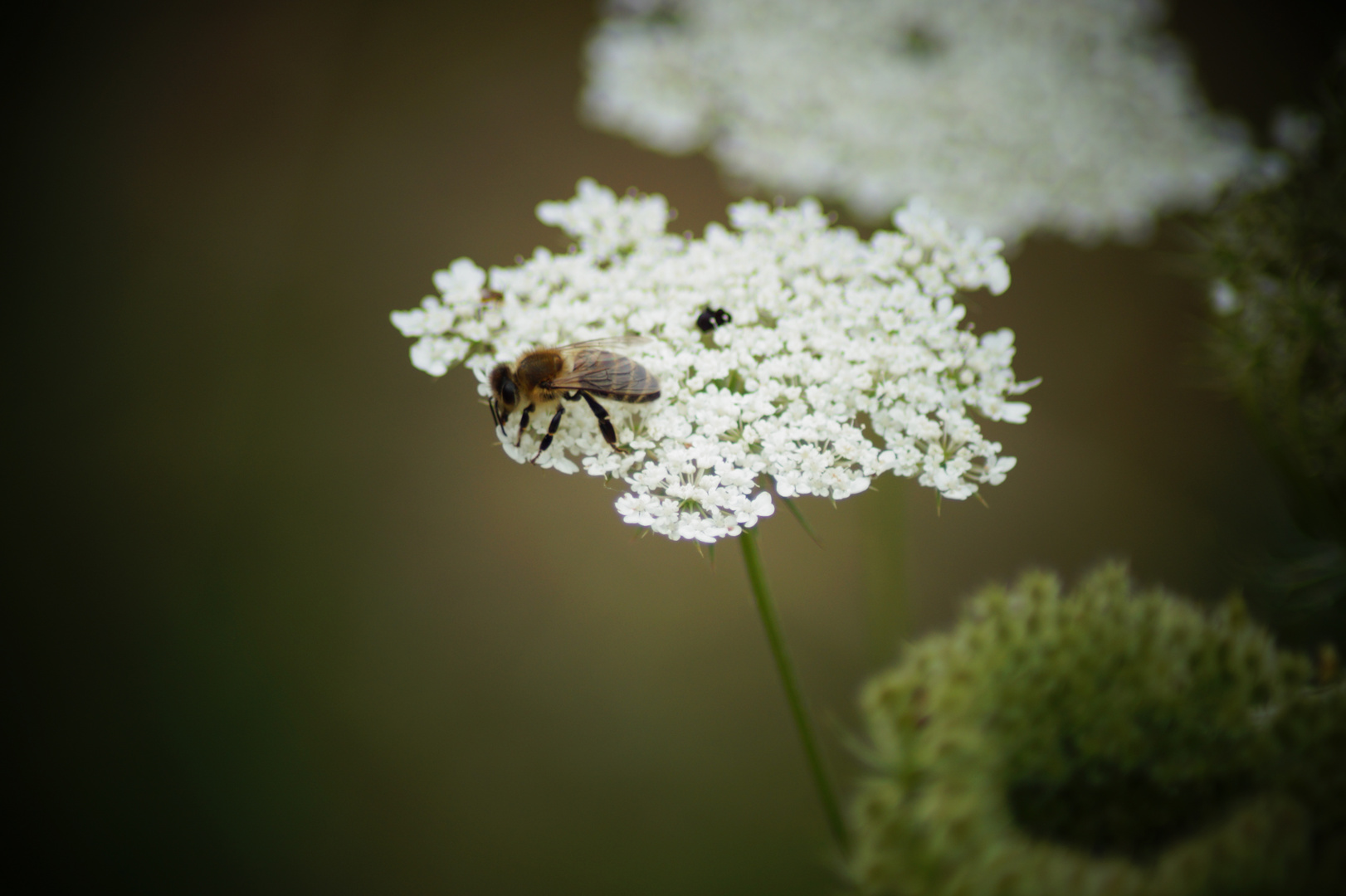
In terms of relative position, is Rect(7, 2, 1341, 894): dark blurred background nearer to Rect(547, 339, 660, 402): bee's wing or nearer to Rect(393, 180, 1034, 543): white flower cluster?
Rect(393, 180, 1034, 543): white flower cluster

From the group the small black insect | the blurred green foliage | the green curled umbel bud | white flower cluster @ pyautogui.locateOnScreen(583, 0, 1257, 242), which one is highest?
white flower cluster @ pyautogui.locateOnScreen(583, 0, 1257, 242)

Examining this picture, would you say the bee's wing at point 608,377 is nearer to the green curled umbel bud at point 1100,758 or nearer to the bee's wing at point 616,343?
the bee's wing at point 616,343

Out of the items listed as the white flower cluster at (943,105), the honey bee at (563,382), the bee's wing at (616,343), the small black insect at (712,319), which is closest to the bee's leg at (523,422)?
the honey bee at (563,382)

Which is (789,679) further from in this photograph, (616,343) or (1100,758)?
(616,343)

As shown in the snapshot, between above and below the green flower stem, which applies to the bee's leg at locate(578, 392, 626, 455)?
above

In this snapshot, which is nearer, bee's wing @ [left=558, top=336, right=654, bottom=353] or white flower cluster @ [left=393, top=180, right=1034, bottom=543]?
white flower cluster @ [left=393, top=180, right=1034, bottom=543]

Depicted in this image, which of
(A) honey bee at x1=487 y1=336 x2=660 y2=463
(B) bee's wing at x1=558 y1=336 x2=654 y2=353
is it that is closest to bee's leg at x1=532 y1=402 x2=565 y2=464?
(A) honey bee at x1=487 y1=336 x2=660 y2=463

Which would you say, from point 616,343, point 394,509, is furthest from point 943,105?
point 394,509
